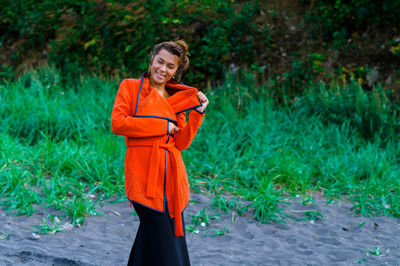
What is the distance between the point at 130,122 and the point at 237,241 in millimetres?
1974

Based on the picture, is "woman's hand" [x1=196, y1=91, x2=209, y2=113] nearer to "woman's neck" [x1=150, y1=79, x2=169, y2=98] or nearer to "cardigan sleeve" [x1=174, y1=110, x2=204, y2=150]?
"cardigan sleeve" [x1=174, y1=110, x2=204, y2=150]

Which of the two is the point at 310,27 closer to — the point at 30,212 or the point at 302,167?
the point at 302,167

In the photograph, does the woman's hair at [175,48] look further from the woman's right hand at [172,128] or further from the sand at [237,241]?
the sand at [237,241]

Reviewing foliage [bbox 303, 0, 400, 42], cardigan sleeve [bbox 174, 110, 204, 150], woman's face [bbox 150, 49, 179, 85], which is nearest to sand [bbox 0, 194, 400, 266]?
cardigan sleeve [bbox 174, 110, 204, 150]

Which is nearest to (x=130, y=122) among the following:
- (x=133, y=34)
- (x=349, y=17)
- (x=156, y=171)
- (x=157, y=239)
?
(x=156, y=171)

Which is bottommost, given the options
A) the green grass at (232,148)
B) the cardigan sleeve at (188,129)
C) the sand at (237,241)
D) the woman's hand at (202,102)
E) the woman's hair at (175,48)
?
the sand at (237,241)

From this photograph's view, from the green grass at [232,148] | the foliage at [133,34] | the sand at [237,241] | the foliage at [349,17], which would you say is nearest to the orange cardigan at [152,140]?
the sand at [237,241]

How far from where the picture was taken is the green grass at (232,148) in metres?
4.59

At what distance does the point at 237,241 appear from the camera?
159 inches

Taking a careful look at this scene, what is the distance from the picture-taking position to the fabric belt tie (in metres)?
2.56

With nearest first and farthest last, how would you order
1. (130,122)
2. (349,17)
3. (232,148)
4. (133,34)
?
(130,122), (232,148), (349,17), (133,34)

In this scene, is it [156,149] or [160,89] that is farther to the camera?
[160,89]

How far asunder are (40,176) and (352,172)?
349 centimetres

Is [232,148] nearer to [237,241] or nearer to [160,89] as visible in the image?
[237,241]
